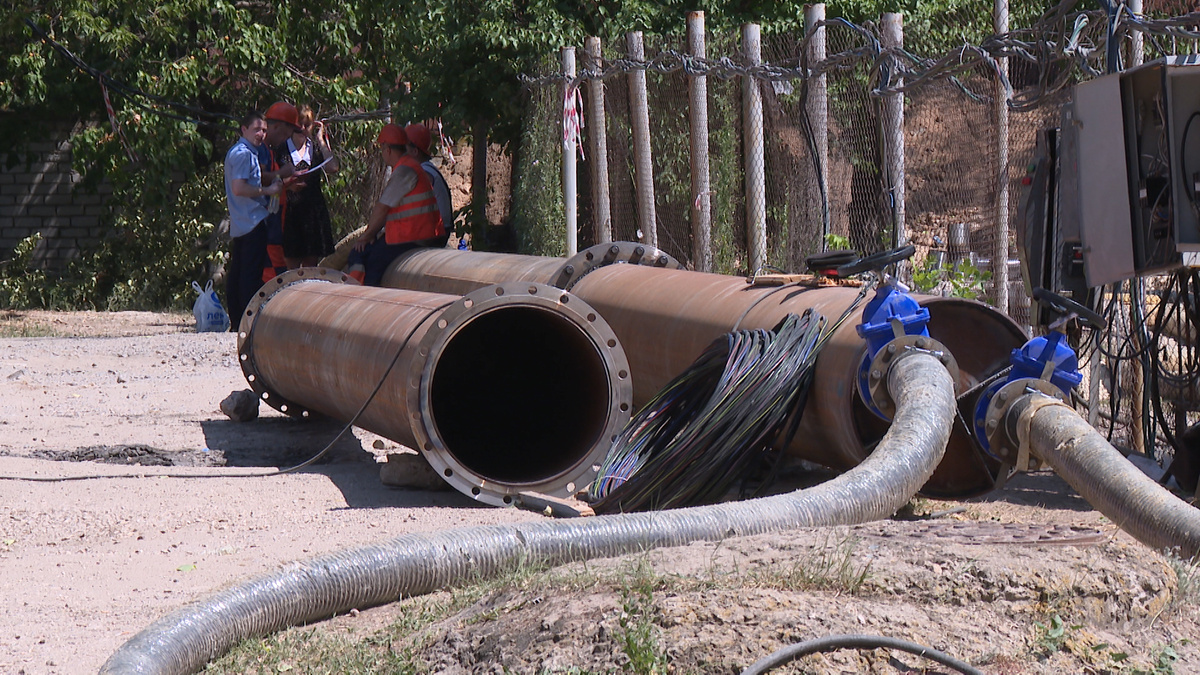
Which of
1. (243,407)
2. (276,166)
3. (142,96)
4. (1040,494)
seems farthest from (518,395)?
(142,96)

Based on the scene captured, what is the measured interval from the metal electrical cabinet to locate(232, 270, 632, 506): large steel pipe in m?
2.06

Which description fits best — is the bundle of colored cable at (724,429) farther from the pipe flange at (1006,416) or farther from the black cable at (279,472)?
the black cable at (279,472)

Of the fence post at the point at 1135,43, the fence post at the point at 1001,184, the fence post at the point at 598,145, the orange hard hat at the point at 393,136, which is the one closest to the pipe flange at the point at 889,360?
the fence post at the point at 1135,43

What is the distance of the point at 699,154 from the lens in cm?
862

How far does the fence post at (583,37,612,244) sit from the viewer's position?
33.0 ft

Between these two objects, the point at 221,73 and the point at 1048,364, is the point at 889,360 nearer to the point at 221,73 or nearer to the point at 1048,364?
the point at 1048,364

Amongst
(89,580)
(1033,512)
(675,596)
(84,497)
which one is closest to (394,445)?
(84,497)

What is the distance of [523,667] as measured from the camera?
271 cm

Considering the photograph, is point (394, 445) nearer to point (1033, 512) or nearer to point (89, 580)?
point (89, 580)

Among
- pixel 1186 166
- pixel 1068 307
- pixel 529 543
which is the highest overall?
pixel 1186 166

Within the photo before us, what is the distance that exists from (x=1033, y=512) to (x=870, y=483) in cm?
157

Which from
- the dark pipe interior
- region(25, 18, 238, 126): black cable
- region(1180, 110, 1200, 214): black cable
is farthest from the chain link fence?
region(25, 18, 238, 126): black cable

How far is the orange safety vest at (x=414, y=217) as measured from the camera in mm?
9000

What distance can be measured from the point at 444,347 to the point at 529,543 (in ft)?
5.73
